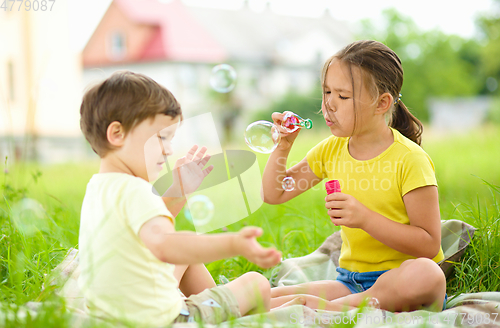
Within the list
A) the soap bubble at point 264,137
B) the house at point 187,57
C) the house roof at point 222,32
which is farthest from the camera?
the house roof at point 222,32

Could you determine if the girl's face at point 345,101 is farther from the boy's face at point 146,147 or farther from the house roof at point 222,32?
the house roof at point 222,32

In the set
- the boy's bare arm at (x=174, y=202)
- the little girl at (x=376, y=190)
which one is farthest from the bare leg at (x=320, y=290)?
the boy's bare arm at (x=174, y=202)

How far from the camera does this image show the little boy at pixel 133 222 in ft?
4.13

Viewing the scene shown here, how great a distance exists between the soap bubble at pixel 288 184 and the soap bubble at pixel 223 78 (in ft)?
3.09

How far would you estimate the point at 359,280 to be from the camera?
6.16 ft

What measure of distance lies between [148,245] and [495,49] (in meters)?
19.2

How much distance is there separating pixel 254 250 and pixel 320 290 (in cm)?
92

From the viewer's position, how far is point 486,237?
1991mm

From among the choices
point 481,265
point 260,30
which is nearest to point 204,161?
point 481,265

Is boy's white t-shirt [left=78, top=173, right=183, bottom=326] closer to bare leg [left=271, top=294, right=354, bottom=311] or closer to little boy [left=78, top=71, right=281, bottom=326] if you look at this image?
little boy [left=78, top=71, right=281, bottom=326]

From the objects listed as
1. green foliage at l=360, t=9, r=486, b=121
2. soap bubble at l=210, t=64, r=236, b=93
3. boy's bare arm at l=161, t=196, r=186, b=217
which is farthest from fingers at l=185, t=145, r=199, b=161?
green foliage at l=360, t=9, r=486, b=121

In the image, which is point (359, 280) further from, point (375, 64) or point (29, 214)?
point (29, 214)

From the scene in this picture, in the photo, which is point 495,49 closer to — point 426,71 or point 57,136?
point 426,71

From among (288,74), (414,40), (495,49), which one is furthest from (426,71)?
(495,49)
